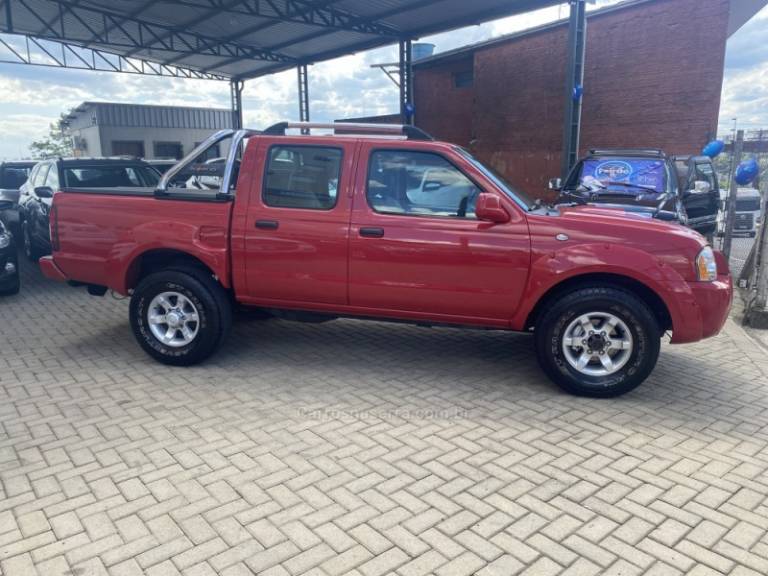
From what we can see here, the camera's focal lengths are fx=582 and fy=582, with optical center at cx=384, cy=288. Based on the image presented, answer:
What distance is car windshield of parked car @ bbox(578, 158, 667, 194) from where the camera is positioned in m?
8.27

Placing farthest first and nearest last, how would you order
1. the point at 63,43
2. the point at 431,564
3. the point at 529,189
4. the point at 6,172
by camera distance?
the point at 63,43, the point at 529,189, the point at 6,172, the point at 431,564

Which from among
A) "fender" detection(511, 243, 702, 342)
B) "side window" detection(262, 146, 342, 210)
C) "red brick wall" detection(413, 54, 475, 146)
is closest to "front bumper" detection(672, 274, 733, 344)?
"fender" detection(511, 243, 702, 342)

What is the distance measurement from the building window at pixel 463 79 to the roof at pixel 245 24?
3446mm

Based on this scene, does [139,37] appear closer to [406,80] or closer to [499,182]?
[406,80]

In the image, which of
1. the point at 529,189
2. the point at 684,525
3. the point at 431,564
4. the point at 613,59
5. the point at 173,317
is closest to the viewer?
the point at 431,564

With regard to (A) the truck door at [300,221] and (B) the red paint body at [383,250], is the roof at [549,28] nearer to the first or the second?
(B) the red paint body at [383,250]

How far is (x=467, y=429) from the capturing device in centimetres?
396

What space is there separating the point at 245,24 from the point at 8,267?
1212 cm

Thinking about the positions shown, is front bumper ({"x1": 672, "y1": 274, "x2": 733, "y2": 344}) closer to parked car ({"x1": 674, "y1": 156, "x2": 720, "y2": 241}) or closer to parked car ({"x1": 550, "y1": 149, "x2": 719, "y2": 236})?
parked car ({"x1": 550, "y1": 149, "x2": 719, "y2": 236})

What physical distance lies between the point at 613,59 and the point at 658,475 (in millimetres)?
13887

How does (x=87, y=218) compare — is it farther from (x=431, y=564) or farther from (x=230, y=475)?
(x=431, y=564)

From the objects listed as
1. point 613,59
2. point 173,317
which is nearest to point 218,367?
point 173,317

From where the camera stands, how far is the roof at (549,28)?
45.0 feet

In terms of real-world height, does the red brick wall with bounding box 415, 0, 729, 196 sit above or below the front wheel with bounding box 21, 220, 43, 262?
above
